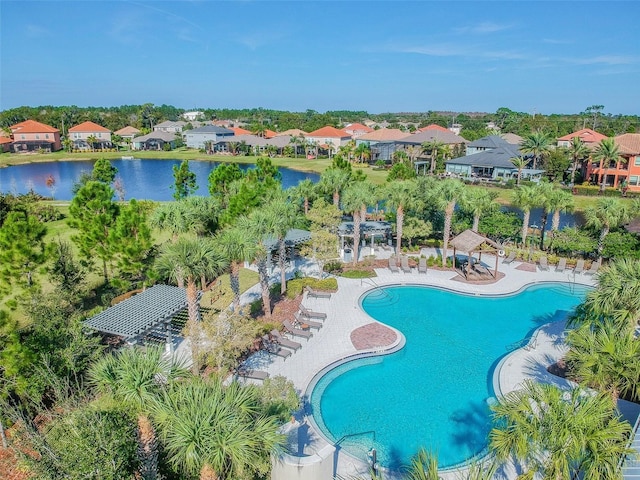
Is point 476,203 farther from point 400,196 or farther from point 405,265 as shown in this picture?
point 405,265

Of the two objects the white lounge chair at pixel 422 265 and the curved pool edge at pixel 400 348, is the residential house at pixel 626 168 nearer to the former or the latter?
the curved pool edge at pixel 400 348

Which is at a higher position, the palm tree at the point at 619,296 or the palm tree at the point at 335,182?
the palm tree at the point at 335,182

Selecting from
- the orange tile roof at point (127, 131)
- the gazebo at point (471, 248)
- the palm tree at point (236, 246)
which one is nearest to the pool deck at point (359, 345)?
the gazebo at point (471, 248)

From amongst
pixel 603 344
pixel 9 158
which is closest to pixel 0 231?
pixel 603 344

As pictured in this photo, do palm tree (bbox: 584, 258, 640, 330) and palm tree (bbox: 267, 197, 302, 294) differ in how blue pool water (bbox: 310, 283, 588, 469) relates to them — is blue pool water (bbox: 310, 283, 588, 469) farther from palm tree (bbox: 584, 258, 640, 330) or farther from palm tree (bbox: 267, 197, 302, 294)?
palm tree (bbox: 267, 197, 302, 294)

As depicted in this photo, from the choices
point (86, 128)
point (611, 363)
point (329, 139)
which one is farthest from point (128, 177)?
point (611, 363)
